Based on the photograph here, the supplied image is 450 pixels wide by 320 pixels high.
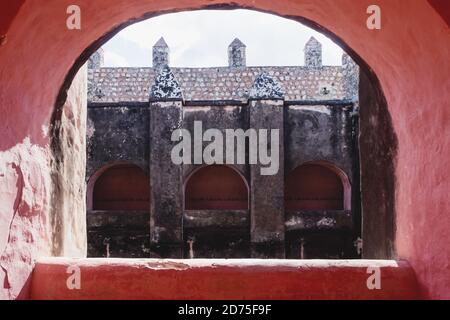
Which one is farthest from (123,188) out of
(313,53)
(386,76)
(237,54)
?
(313,53)

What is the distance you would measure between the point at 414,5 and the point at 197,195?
10.5m

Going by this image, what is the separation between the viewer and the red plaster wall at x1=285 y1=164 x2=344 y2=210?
12305 mm

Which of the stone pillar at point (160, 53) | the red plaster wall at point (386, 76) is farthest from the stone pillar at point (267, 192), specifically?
the stone pillar at point (160, 53)

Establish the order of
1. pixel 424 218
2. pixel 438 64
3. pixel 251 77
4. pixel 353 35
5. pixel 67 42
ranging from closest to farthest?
pixel 438 64, pixel 424 218, pixel 67 42, pixel 353 35, pixel 251 77

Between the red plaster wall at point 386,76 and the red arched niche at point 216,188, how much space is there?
9314 millimetres

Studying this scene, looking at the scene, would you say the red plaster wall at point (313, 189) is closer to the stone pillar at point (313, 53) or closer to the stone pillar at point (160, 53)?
the stone pillar at point (313, 53)

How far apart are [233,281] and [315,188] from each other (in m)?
10.2

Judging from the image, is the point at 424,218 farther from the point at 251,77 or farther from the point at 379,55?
the point at 251,77

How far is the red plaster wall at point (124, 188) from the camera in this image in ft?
40.5

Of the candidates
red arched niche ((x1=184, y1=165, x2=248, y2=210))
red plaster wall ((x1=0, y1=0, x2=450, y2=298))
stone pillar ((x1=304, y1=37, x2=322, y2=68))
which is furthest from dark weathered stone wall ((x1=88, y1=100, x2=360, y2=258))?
stone pillar ((x1=304, y1=37, x2=322, y2=68))

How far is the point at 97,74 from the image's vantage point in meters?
20.4

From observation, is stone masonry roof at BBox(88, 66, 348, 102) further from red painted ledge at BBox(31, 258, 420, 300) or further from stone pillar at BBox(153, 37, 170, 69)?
red painted ledge at BBox(31, 258, 420, 300)

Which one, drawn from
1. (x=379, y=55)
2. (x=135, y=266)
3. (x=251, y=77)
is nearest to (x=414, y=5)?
(x=379, y=55)

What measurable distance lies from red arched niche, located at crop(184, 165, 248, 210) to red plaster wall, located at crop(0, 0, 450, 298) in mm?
9314
